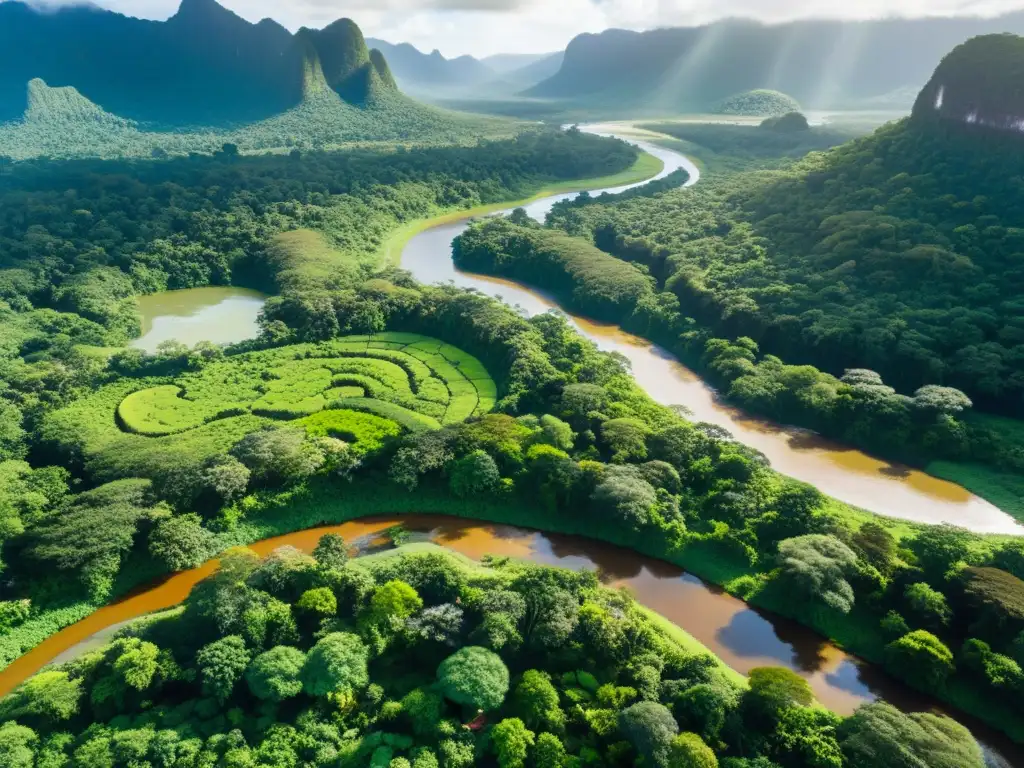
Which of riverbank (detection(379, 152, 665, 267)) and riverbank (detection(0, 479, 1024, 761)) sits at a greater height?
riverbank (detection(379, 152, 665, 267))

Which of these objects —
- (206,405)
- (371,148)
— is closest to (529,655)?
(206,405)

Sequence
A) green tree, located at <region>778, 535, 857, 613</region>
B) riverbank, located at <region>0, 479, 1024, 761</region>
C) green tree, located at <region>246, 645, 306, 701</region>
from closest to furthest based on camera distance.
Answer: green tree, located at <region>246, 645, 306, 701</region>
riverbank, located at <region>0, 479, 1024, 761</region>
green tree, located at <region>778, 535, 857, 613</region>

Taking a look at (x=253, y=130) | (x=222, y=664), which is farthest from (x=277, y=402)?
(x=253, y=130)

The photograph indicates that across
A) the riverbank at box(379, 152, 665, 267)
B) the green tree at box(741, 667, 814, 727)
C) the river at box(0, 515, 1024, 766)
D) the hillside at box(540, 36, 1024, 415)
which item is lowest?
the river at box(0, 515, 1024, 766)

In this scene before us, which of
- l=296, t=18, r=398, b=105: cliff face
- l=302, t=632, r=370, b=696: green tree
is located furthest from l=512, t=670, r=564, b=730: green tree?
l=296, t=18, r=398, b=105: cliff face

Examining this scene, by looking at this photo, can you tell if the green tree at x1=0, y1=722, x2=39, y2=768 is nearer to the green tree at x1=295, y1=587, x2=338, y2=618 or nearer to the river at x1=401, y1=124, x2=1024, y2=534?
the green tree at x1=295, y1=587, x2=338, y2=618

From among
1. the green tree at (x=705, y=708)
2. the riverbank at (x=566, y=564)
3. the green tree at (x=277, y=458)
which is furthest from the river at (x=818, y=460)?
the green tree at (x=277, y=458)
